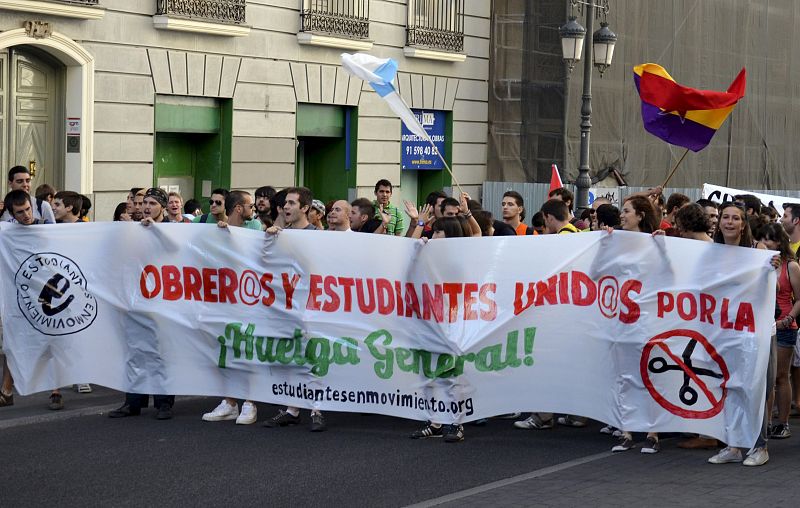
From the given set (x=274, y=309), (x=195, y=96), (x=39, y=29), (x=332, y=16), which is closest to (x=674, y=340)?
(x=274, y=309)

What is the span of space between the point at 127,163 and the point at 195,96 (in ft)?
5.76

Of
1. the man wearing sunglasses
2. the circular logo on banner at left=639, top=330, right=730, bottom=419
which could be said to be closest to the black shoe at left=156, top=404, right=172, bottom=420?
the man wearing sunglasses

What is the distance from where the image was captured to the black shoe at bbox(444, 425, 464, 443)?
9.36m

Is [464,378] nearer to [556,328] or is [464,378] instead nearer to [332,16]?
[556,328]

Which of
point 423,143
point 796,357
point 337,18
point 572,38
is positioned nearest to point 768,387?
point 796,357

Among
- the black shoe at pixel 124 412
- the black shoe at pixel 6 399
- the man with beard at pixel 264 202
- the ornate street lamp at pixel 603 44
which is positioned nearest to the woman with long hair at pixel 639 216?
the man with beard at pixel 264 202

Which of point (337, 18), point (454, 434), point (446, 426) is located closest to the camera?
point (454, 434)

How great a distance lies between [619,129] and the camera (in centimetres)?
2869

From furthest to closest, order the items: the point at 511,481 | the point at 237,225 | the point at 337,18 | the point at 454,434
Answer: the point at 337,18
the point at 237,225
the point at 454,434
the point at 511,481

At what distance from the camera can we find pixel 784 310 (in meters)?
9.63

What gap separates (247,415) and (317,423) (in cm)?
59

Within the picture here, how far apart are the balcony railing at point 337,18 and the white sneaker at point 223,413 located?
39.6 feet

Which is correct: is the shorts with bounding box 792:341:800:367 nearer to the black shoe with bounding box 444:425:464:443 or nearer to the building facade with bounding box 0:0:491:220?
the black shoe with bounding box 444:425:464:443

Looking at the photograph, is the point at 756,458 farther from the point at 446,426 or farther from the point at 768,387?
the point at 446,426
